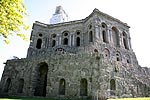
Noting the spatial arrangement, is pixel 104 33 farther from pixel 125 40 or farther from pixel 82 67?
pixel 82 67

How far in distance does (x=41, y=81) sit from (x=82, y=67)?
886 centimetres

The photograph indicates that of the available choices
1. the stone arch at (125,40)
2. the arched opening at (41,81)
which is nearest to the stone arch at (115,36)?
the stone arch at (125,40)

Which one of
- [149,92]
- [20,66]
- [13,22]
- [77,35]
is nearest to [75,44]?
[77,35]

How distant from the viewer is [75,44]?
119ft

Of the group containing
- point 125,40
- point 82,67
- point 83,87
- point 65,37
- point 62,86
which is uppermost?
point 65,37

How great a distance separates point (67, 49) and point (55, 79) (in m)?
13.2

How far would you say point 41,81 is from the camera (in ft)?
86.0

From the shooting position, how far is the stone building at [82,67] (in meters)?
21.2

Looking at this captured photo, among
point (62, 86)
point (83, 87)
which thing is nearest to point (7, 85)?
point (62, 86)

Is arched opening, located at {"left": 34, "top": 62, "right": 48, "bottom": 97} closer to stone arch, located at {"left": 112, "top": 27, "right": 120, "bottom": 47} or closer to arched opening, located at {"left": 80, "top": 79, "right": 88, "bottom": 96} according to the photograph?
arched opening, located at {"left": 80, "top": 79, "right": 88, "bottom": 96}

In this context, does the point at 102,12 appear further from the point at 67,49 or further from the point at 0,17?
the point at 0,17

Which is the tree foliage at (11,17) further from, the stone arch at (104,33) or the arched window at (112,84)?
the stone arch at (104,33)

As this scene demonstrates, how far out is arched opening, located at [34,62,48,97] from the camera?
2520 cm

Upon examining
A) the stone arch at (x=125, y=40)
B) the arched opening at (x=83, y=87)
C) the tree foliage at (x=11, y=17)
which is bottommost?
the arched opening at (x=83, y=87)
